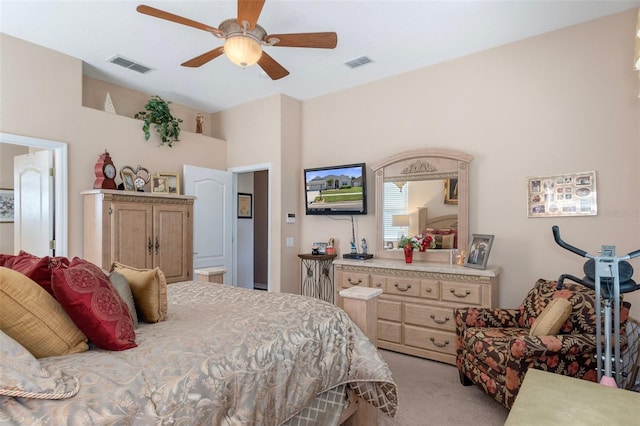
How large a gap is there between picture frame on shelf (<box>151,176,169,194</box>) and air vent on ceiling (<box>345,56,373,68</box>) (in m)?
2.61

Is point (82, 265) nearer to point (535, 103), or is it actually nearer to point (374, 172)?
point (374, 172)

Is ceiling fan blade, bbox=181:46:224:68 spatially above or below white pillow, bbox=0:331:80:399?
above

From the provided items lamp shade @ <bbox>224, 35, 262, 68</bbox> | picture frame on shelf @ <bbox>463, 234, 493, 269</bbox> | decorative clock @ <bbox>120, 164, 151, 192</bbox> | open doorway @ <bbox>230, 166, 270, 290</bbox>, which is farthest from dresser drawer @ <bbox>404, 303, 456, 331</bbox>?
decorative clock @ <bbox>120, 164, 151, 192</bbox>

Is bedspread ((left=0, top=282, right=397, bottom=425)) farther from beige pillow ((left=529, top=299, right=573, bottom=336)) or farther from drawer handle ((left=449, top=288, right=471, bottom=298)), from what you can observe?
drawer handle ((left=449, top=288, right=471, bottom=298))

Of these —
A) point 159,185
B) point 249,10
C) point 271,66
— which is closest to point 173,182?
point 159,185

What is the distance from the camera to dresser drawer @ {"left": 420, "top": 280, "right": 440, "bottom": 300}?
3.45m

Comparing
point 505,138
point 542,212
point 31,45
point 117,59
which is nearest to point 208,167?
point 117,59

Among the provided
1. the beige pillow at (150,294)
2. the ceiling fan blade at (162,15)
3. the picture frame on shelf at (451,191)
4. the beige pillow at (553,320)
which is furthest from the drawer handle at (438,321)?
the ceiling fan blade at (162,15)

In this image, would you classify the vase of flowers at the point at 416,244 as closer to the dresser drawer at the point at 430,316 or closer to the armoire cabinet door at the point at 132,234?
the dresser drawer at the point at 430,316

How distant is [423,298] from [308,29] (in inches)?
106

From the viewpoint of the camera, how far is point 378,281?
3.79m

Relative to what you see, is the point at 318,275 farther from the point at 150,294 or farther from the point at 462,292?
the point at 150,294

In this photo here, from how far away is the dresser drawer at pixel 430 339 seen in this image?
3344 millimetres

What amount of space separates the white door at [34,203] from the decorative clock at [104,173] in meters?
0.42
